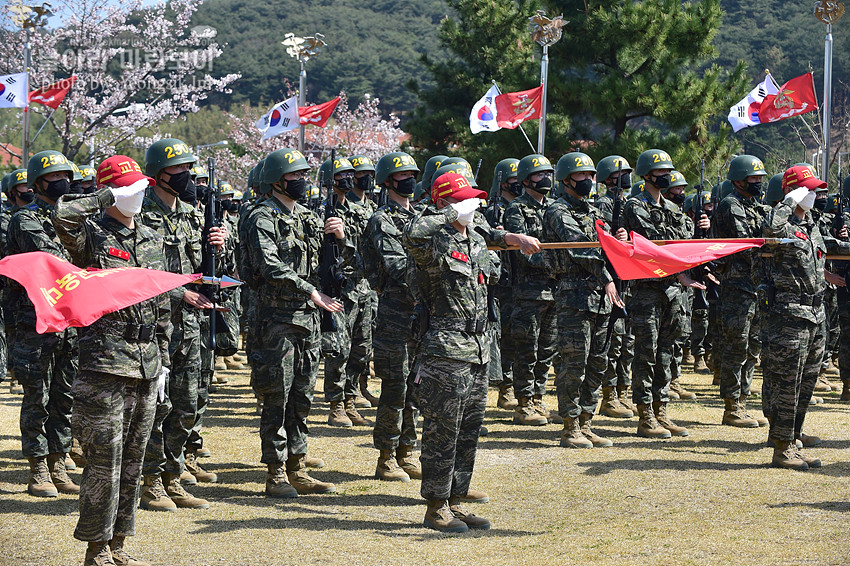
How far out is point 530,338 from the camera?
11.0 meters

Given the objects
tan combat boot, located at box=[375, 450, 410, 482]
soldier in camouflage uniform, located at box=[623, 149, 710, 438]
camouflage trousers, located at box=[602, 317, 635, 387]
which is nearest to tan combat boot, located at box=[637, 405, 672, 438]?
soldier in camouflage uniform, located at box=[623, 149, 710, 438]

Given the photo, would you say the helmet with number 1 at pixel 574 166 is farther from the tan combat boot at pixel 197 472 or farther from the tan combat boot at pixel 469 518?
the tan combat boot at pixel 197 472

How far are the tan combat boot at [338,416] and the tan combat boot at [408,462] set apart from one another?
2313 millimetres

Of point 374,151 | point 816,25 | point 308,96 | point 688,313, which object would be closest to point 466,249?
point 688,313

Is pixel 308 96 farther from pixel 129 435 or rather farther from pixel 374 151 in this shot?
pixel 129 435

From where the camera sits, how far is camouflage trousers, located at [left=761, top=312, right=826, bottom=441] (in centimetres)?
877

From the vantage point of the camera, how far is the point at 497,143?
2530 cm

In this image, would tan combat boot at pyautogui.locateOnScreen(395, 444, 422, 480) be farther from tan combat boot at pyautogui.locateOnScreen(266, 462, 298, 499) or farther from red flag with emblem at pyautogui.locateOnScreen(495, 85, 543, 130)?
red flag with emblem at pyautogui.locateOnScreen(495, 85, 543, 130)

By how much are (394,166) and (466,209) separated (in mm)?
2337

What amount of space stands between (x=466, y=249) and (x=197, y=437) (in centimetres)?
284

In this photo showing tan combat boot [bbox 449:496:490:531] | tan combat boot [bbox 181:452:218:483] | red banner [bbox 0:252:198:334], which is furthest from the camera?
tan combat boot [bbox 181:452:218:483]

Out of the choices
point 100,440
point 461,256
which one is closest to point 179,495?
point 100,440

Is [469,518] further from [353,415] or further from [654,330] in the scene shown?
[353,415]

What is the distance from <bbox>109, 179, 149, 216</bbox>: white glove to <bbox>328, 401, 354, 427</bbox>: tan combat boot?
5.42 meters
